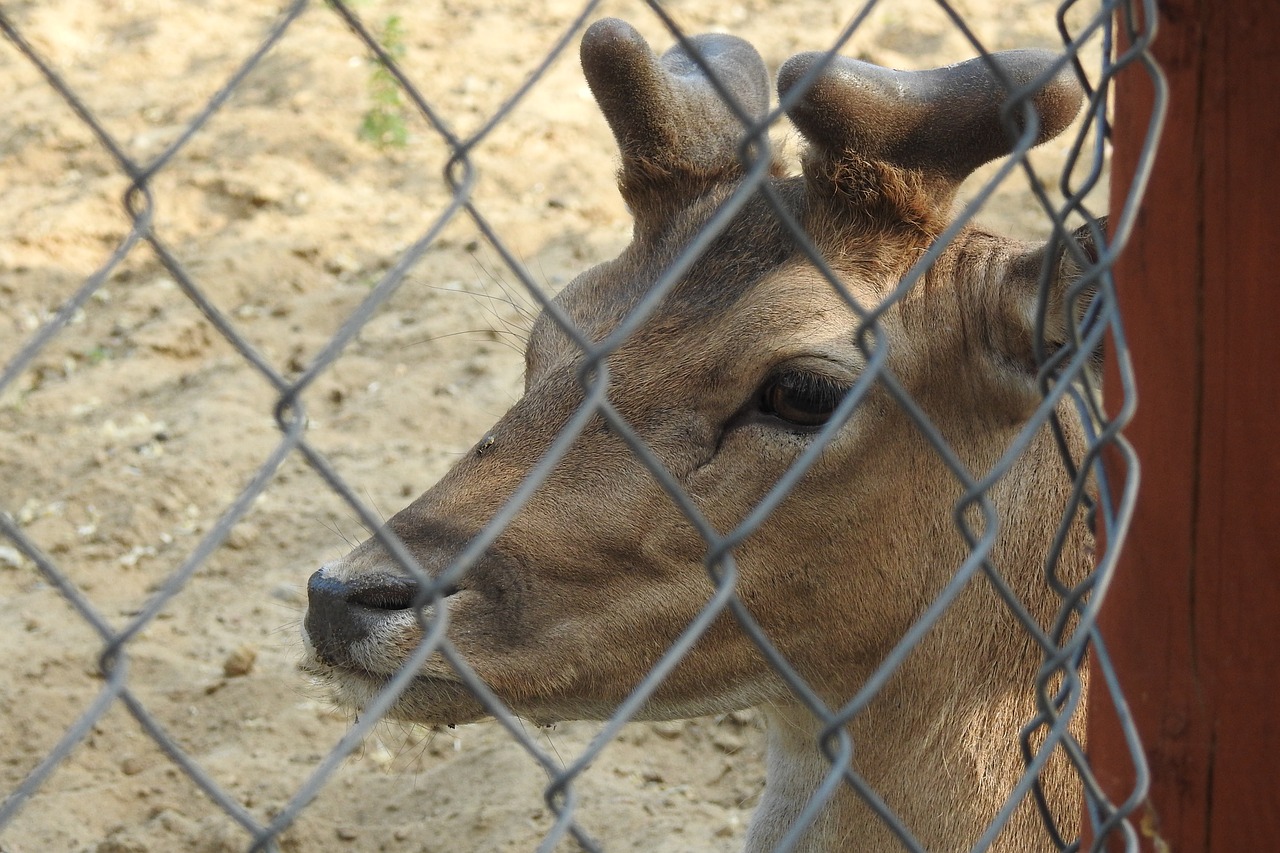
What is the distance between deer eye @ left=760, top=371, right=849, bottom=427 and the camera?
2936 millimetres

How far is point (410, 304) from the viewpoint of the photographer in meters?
6.54

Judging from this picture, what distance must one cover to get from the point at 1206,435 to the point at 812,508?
123 centimetres

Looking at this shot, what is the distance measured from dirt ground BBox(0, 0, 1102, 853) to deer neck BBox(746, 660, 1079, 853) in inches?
44.1

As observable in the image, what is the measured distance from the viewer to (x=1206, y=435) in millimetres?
1802

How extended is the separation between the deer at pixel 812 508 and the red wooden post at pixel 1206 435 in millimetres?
939

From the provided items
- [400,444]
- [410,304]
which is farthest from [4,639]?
[410,304]

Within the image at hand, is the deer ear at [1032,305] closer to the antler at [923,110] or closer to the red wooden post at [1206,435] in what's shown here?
the antler at [923,110]

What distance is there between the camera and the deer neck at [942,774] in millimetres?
3125

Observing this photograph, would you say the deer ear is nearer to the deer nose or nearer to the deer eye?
the deer eye

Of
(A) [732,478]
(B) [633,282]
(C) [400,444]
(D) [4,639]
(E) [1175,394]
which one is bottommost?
(C) [400,444]

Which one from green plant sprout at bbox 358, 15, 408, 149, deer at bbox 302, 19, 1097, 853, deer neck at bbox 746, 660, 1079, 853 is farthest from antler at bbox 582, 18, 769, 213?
green plant sprout at bbox 358, 15, 408, 149

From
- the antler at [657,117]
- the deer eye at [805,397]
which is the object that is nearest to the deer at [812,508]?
the deer eye at [805,397]

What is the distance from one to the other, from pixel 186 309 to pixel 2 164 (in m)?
1.65

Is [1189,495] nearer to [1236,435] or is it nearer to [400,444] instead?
[1236,435]
